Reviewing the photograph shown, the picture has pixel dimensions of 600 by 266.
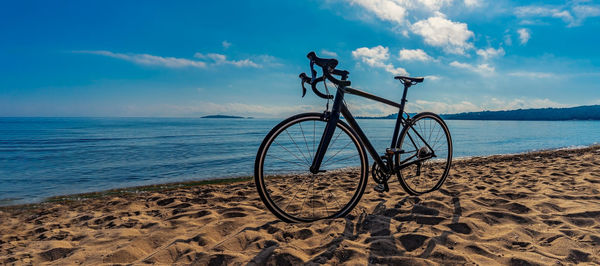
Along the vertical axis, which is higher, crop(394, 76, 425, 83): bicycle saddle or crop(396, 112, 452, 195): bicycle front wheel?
crop(394, 76, 425, 83): bicycle saddle

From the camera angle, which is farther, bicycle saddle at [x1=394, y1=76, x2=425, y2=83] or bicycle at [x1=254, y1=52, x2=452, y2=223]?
bicycle saddle at [x1=394, y1=76, x2=425, y2=83]

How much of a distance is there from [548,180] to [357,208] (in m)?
4.47

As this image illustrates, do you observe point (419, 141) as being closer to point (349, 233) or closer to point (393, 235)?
point (393, 235)

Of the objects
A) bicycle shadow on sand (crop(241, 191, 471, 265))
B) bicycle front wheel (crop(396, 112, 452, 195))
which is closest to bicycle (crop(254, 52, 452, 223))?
bicycle front wheel (crop(396, 112, 452, 195))

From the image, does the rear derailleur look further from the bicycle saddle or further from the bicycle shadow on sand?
the bicycle saddle

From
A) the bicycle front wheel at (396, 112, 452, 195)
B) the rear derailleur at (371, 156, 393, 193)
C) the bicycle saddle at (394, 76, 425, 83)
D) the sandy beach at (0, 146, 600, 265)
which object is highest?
the bicycle saddle at (394, 76, 425, 83)

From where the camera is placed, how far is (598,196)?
4141 millimetres

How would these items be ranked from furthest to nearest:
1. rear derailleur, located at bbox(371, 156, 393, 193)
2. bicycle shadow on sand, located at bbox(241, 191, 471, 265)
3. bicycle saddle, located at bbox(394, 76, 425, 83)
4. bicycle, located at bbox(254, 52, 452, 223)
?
bicycle saddle, located at bbox(394, 76, 425, 83) < rear derailleur, located at bbox(371, 156, 393, 193) < bicycle, located at bbox(254, 52, 452, 223) < bicycle shadow on sand, located at bbox(241, 191, 471, 265)

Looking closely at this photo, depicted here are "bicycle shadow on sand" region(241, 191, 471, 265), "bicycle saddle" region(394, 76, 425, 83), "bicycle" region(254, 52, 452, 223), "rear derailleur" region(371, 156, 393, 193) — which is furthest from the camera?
"bicycle saddle" region(394, 76, 425, 83)

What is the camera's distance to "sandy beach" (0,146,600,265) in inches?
96.0

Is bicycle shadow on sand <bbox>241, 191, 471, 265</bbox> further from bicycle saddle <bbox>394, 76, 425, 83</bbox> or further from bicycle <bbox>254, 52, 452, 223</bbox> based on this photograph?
bicycle saddle <bbox>394, 76, 425, 83</bbox>

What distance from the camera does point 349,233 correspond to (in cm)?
296

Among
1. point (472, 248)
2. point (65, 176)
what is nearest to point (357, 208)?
point (472, 248)

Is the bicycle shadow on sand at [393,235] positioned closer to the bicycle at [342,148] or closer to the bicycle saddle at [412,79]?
the bicycle at [342,148]
